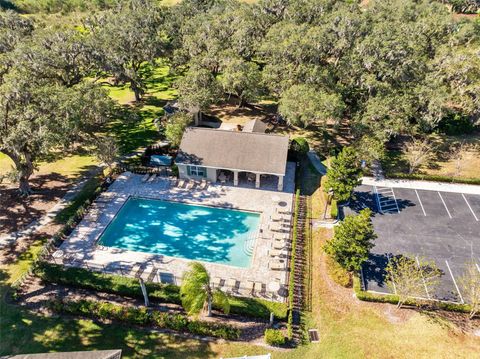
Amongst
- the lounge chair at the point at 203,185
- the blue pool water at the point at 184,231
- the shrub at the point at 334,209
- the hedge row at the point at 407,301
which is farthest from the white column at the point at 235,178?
the hedge row at the point at 407,301

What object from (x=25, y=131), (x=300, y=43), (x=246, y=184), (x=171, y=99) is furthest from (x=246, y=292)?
(x=171, y=99)

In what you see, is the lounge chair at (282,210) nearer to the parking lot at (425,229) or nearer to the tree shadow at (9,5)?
the parking lot at (425,229)

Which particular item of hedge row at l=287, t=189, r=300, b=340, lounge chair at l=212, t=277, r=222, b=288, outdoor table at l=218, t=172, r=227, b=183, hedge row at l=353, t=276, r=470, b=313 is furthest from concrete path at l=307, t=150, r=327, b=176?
lounge chair at l=212, t=277, r=222, b=288

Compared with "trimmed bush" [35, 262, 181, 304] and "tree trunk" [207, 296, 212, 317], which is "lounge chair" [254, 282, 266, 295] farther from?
"trimmed bush" [35, 262, 181, 304]

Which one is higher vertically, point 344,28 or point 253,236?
point 344,28

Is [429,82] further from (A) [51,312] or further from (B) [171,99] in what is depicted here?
(A) [51,312]

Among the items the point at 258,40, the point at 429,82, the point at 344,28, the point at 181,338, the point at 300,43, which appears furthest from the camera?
the point at 258,40
